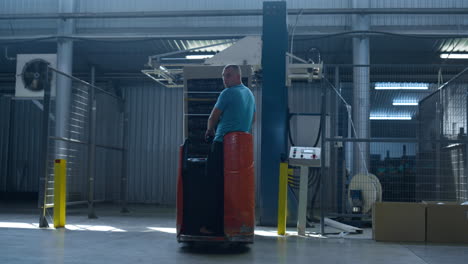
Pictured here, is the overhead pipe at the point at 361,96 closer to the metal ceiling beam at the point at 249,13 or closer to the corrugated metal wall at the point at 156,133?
the metal ceiling beam at the point at 249,13

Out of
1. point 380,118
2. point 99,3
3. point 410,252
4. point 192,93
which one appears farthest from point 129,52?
point 410,252

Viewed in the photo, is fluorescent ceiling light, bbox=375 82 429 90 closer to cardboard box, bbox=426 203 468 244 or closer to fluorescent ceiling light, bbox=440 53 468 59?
fluorescent ceiling light, bbox=440 53 468 59

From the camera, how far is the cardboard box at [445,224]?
708 centimetres

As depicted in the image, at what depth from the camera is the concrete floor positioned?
523cm

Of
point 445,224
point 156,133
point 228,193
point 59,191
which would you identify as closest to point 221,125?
point 228,193

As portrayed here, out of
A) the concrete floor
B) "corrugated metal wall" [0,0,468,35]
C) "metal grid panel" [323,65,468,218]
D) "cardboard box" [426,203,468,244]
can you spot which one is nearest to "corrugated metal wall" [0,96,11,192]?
"corrugated metal wall" [0,0,468,35]

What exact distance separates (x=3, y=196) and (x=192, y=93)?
510 inches

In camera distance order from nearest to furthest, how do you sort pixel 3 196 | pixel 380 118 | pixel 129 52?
pixel 380 118 → pixel 129 52 → pixel 3 196

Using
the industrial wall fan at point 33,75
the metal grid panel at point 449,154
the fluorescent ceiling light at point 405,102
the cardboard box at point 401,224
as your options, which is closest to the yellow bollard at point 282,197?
the cardboard box at point 401,224

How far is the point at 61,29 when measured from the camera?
12430 millimetres

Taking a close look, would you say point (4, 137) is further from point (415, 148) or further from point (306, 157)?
point (415, 148)

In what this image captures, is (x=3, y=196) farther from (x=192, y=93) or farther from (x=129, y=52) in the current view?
(x=192, y=93)

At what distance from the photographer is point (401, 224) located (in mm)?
7105

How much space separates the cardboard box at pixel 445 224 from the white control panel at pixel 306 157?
176cm
